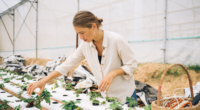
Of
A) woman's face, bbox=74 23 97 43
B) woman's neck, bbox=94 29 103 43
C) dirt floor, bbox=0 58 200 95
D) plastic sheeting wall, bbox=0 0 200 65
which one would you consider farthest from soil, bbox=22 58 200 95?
woman's face, bbox=74 23 97 43

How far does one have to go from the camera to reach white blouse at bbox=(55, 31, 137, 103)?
112 cm

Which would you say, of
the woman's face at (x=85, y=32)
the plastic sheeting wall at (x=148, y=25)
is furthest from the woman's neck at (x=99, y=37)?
the plastic sheeting wall at (x=148, y=25)

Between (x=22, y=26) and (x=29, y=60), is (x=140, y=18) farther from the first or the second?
(x=22, y=26)

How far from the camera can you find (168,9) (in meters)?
2.86

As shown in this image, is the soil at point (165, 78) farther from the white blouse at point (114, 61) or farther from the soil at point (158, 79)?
the white blouse at point (114, 61)

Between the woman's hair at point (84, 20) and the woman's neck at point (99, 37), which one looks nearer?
the woman's hair at point (84, 20)

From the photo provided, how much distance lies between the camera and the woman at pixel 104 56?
1.03m

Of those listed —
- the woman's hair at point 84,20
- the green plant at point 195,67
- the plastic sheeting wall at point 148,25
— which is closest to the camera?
the woman's hair at point 84,20

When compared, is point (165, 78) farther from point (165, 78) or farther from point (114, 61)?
point (114, 61)

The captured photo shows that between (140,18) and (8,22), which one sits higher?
(8,22)

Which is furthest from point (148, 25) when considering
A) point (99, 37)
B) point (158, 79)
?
point (99, 37)

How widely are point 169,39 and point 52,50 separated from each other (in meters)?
4.33

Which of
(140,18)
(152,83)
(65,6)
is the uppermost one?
(65,6)

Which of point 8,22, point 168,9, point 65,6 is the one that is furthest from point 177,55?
point 8,22
